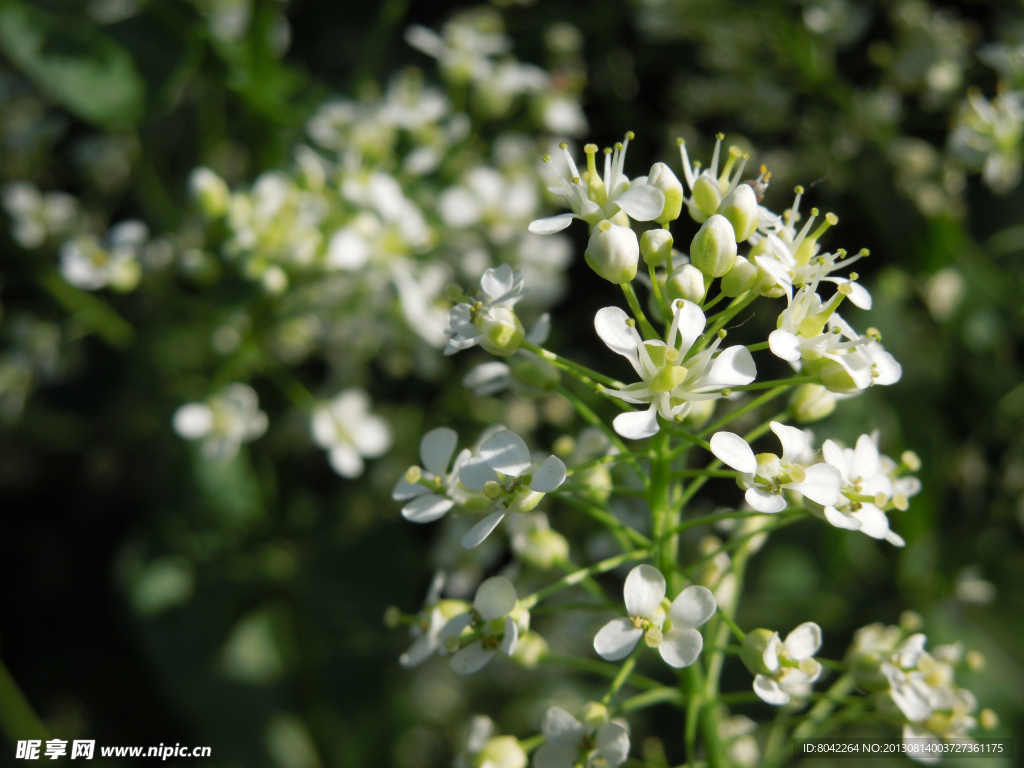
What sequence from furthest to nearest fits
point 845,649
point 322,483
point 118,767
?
1. point 322,483
2. point 118,767
3. point 845,649

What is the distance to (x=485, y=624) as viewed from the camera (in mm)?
759

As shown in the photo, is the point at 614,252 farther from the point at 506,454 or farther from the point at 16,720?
the point at 16,720

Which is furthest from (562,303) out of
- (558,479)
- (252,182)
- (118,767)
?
(118,767)

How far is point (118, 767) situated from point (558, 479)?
136cm

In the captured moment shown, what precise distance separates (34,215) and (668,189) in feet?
4.81

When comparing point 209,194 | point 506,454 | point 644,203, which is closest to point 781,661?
point 506,454

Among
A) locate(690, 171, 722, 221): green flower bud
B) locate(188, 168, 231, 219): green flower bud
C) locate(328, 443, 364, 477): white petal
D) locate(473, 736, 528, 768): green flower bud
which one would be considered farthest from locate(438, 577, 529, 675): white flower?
locate(188, 168, 231, 219): green flower bud

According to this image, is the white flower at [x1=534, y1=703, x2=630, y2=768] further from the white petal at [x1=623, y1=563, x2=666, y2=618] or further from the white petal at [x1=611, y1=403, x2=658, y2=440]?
the white petal at [x1=611, y1=403, x2=658, y2=440]

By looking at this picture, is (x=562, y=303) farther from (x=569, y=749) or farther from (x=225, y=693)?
(x=569, y=749)

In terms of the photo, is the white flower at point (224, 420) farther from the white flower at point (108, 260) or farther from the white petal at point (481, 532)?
the white petal at point (481, 532)

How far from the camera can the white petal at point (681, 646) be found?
2.25 ft

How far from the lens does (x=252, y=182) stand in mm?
1569

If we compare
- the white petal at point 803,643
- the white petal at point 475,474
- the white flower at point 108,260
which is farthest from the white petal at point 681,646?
the white flower at point 108,260

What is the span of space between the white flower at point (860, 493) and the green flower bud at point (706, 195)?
253 millimetres
